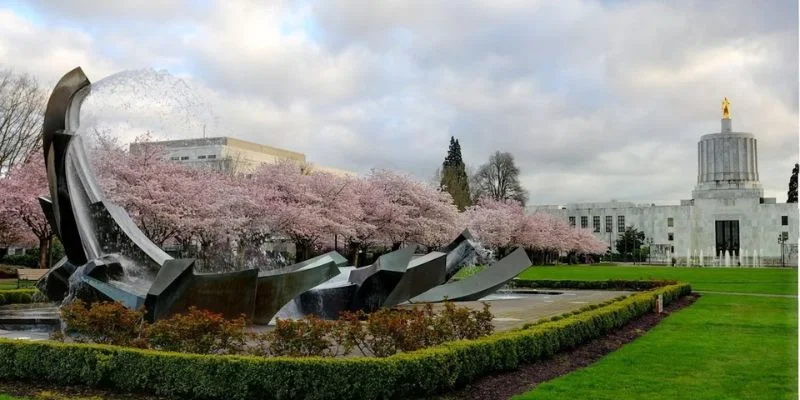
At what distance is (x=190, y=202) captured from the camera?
28000mm

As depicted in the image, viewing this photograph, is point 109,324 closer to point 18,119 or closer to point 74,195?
point 74,195

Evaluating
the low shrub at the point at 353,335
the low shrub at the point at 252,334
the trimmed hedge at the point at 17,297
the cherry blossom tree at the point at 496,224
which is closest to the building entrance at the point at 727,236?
the cherry blossom tree at the point at 496,224

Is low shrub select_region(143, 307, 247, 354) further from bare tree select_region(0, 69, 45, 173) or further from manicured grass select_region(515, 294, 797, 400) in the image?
bare tree select_region(0, 69, 45, 173)

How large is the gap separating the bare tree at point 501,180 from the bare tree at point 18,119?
49763 mm

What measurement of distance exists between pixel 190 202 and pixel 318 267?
16.0 metres

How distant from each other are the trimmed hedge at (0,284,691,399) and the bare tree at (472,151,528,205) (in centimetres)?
7024

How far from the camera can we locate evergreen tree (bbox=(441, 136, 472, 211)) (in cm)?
6444

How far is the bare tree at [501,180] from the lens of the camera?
79812 mm

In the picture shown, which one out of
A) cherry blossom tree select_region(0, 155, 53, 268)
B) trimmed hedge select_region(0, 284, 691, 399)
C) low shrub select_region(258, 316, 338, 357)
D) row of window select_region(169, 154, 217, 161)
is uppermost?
row of window select_region(169, 154, 217, 161)

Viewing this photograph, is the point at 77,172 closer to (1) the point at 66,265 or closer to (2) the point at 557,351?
(1) the point at 66,265

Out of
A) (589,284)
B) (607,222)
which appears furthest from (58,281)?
(607,222)

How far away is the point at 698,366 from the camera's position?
35.2ft

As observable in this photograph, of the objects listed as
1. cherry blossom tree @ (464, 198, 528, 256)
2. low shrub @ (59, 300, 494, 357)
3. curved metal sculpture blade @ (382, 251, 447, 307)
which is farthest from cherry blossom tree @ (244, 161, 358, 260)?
low shrub @ (59, 300, 494, 357)

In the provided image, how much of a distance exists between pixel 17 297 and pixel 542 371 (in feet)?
51.1
